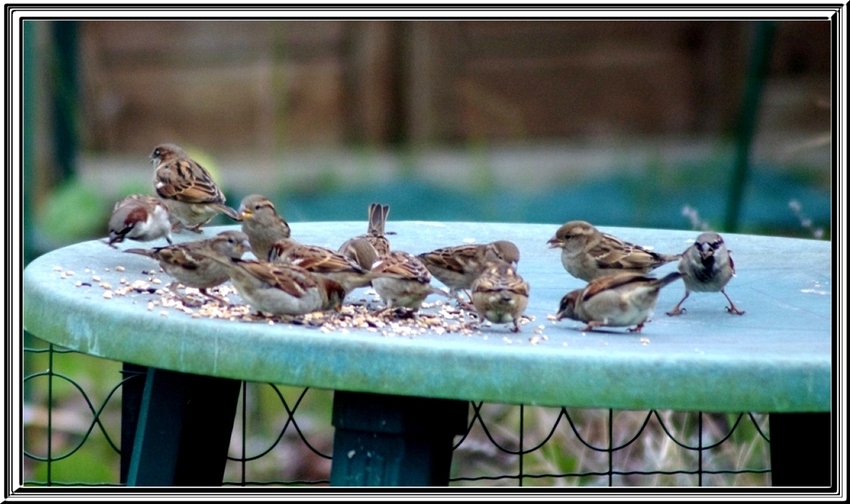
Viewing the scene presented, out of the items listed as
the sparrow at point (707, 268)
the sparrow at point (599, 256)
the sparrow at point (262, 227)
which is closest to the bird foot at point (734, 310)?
the sparrow at point (707, 268)

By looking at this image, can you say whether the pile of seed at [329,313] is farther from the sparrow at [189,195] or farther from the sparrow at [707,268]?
the sparrow at [189,195]

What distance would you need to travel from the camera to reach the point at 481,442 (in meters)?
5.18

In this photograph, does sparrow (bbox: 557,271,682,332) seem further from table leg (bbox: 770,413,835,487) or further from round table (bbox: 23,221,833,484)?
table leg (bbox: 770,413,835,487)

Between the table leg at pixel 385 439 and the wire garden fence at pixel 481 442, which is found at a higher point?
the table leg at pixel 385 439

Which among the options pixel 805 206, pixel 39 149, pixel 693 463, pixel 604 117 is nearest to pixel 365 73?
pixel 604 117

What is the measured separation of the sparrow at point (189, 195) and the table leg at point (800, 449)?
200cm

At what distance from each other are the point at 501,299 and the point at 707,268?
776mm

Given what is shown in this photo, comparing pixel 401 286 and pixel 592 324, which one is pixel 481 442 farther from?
pixel 592 324

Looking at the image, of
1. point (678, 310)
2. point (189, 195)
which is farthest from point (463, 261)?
point (189, 195)

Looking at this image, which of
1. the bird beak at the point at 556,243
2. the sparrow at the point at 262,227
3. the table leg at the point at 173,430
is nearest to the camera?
the table leg at the point at 173,430

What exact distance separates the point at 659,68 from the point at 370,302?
21.7 ft

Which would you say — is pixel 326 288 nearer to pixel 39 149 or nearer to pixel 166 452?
pixel 166 452

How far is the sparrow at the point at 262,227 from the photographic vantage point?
3865 mm

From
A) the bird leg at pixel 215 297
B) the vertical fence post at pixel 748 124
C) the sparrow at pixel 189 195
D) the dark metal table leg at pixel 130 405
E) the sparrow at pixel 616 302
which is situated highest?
the vertical fence post at pixel 748 124
